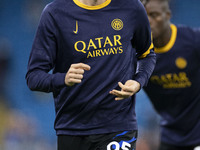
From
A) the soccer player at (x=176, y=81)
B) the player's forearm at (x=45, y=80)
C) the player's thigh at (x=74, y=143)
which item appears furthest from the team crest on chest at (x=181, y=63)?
the player's forearm at (x=45, y=80)

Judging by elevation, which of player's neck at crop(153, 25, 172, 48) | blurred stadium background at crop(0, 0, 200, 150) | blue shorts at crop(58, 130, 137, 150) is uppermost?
blue shorts at crop(58, 130, 137, 150)

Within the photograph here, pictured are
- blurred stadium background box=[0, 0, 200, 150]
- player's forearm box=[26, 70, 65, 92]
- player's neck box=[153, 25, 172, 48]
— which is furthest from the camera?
blurred stadium background box=[0, 0, 200, 150]

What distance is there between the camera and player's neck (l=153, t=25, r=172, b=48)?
451cm

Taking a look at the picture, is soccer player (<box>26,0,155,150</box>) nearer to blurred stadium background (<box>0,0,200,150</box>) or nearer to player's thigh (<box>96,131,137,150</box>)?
player's thigh (<box>96,131,137,150</box>)

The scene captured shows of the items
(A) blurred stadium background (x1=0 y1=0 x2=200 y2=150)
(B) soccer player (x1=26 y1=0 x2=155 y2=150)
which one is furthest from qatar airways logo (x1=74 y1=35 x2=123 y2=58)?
(A) blurred stadium background (x1=0 y1=0 x2=200 y2=150)

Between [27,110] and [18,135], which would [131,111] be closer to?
[18,135]

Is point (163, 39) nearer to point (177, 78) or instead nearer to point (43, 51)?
point (177, 78)

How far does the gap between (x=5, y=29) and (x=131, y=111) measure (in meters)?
9.16

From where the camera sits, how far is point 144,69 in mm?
2900

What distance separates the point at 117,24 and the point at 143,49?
0.31 m

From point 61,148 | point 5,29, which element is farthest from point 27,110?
point 61,148

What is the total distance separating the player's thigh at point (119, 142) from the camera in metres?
2.72

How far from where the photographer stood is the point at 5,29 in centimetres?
1148

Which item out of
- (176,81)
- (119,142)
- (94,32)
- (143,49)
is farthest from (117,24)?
(176,81)
